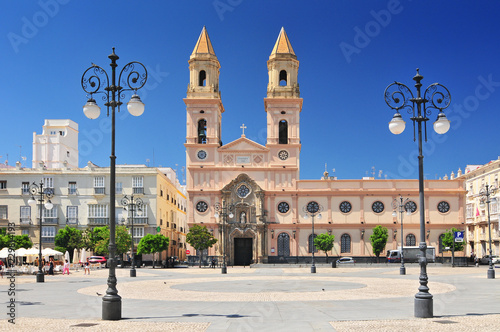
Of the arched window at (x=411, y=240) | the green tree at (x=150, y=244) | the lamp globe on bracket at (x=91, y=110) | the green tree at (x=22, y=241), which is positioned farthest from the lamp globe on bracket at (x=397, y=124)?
the green tree at (x=22, y=241)

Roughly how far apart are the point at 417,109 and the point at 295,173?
5407 cm

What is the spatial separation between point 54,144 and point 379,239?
185 feet

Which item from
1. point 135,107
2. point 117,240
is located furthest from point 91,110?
point 117,240

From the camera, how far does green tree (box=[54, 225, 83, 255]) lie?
2628 inches

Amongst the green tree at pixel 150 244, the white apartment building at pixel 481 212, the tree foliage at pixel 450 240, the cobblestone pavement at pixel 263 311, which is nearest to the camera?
the cobblestone pavement at pixel 263 311

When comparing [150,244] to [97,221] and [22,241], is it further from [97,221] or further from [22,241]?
[22,241]

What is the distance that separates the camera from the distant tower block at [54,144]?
92.5m

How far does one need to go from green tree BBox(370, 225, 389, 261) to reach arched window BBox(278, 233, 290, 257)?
10403 mm

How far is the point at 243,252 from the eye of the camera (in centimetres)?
7025

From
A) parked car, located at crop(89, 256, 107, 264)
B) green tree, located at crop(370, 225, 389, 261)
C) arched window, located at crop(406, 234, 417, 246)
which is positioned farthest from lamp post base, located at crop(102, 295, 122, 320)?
arched window, located at crop(406, 234, 417, 246)

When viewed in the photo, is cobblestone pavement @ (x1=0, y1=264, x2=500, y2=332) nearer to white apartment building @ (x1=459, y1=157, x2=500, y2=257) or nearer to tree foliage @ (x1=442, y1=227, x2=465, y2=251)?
tree foliage @ (x1=442, y1=227, x2=465, y2=251)

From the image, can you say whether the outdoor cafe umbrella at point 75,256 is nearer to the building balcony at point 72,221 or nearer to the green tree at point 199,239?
the building balcony at point 72,221

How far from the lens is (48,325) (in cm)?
1464

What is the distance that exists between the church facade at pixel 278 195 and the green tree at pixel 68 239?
44.7ft
